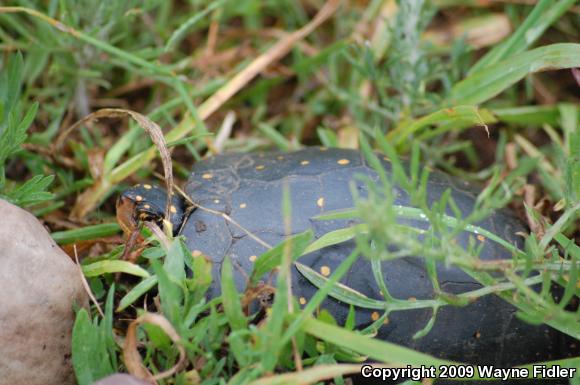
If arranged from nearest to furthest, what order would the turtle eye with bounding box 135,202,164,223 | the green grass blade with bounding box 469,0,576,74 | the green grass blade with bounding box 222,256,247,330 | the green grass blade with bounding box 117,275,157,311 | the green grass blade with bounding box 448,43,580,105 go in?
the green grass blade with bounding box 222,256,247,330, the green grass blade with bounding box 117,275,157,311, the turtle eye with bounding box 135,202,164,223, the green grass blade with bounding box 448,43,580,105, the green grass blade with bounding box 469,0,576,74

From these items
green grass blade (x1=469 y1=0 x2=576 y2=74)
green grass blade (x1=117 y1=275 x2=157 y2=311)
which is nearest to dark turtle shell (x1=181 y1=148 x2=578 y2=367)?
green grass blade (x1=117 y1=275 x2=157 y2=311)

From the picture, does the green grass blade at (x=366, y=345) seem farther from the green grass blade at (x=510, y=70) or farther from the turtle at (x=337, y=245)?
the green grass blade at (x=510, y=70)

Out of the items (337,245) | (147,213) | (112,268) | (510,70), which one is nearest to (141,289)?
(112,268)

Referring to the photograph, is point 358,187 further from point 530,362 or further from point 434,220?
point 530,362

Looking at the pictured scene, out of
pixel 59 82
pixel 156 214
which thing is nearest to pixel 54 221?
pixel 156 214

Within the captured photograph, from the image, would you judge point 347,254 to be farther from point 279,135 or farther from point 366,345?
point 279,135

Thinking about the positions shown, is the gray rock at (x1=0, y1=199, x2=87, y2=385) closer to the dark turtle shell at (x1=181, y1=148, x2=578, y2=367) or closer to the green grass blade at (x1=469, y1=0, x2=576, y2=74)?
the dark turtle shell at (x1=181, y1=148, x2=578, y2=367)
